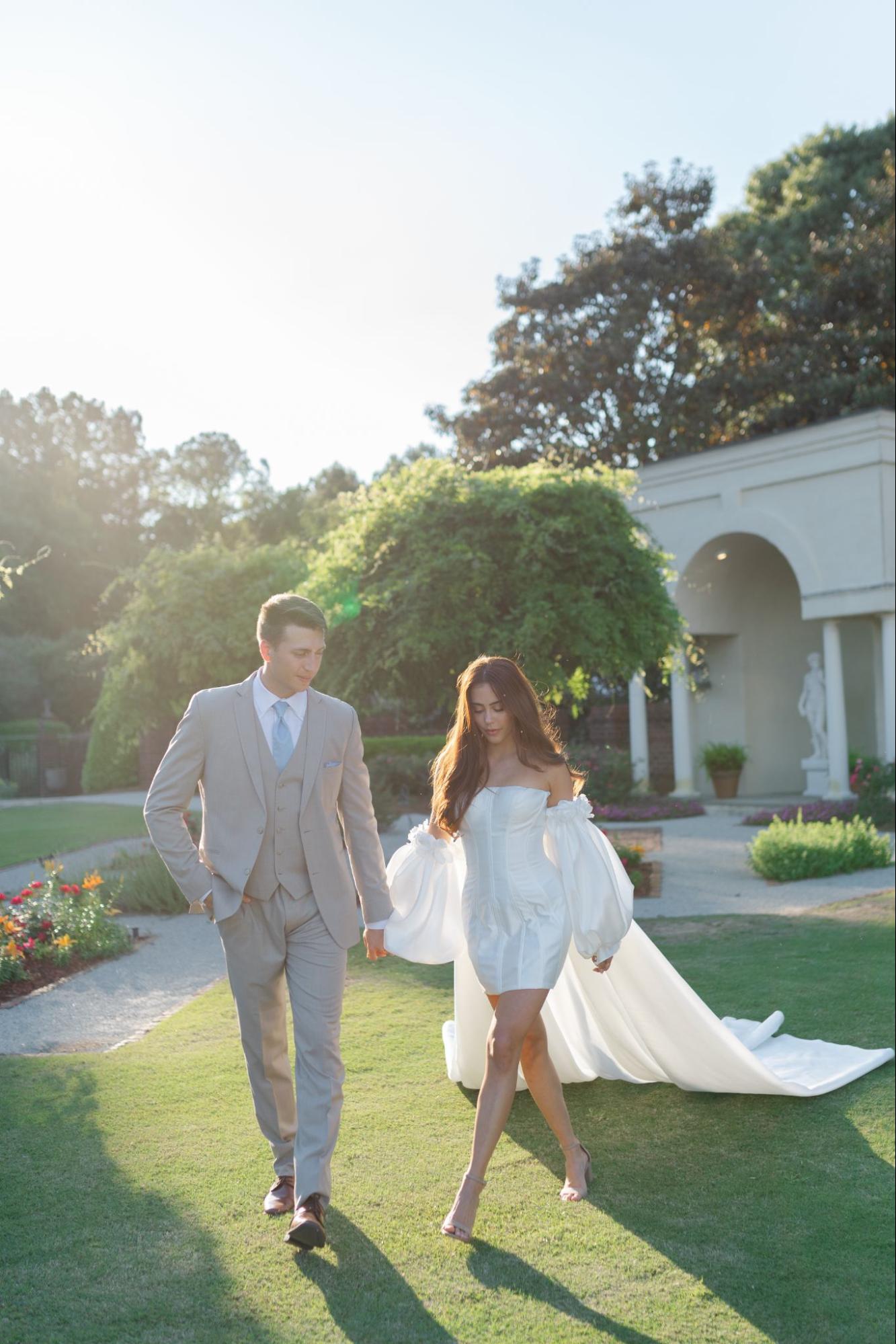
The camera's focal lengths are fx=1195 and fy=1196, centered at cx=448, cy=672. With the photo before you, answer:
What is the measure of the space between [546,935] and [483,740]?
0.72m

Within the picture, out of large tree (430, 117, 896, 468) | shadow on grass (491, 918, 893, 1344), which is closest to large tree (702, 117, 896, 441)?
large tree (430, 117, 896, 468)

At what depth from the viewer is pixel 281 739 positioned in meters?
3.92

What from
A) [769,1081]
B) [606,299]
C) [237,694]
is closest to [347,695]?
[769,1081]

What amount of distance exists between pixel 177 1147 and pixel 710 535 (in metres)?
19.4

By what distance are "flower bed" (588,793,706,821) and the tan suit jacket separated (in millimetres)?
14403

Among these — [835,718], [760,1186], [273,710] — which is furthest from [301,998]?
[835,718]

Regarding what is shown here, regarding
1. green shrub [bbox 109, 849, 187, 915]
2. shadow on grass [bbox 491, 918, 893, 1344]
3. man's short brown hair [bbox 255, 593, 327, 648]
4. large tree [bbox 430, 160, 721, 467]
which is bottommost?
shadow on grass [bbox 491, 918, 893, 1344]

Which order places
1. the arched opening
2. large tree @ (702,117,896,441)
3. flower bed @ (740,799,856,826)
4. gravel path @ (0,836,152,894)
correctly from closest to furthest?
gravel path @ (0,836,152,894), flower bed @ (740,799,856,826), the arched opening, large tree @ (702,117,896,441)

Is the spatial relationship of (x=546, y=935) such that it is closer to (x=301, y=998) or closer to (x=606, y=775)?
(x=301, y=998)

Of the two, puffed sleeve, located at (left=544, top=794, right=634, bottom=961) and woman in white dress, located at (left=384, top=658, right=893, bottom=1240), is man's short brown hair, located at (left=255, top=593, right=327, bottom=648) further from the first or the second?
puffed sleeve, located at (left=544, top=794, right=634, bottom=961)

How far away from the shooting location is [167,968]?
861cm

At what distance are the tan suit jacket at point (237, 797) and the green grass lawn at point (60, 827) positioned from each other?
5192mm

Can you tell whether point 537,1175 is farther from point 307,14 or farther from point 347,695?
point 347,695

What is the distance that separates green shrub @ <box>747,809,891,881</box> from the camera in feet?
42.6
